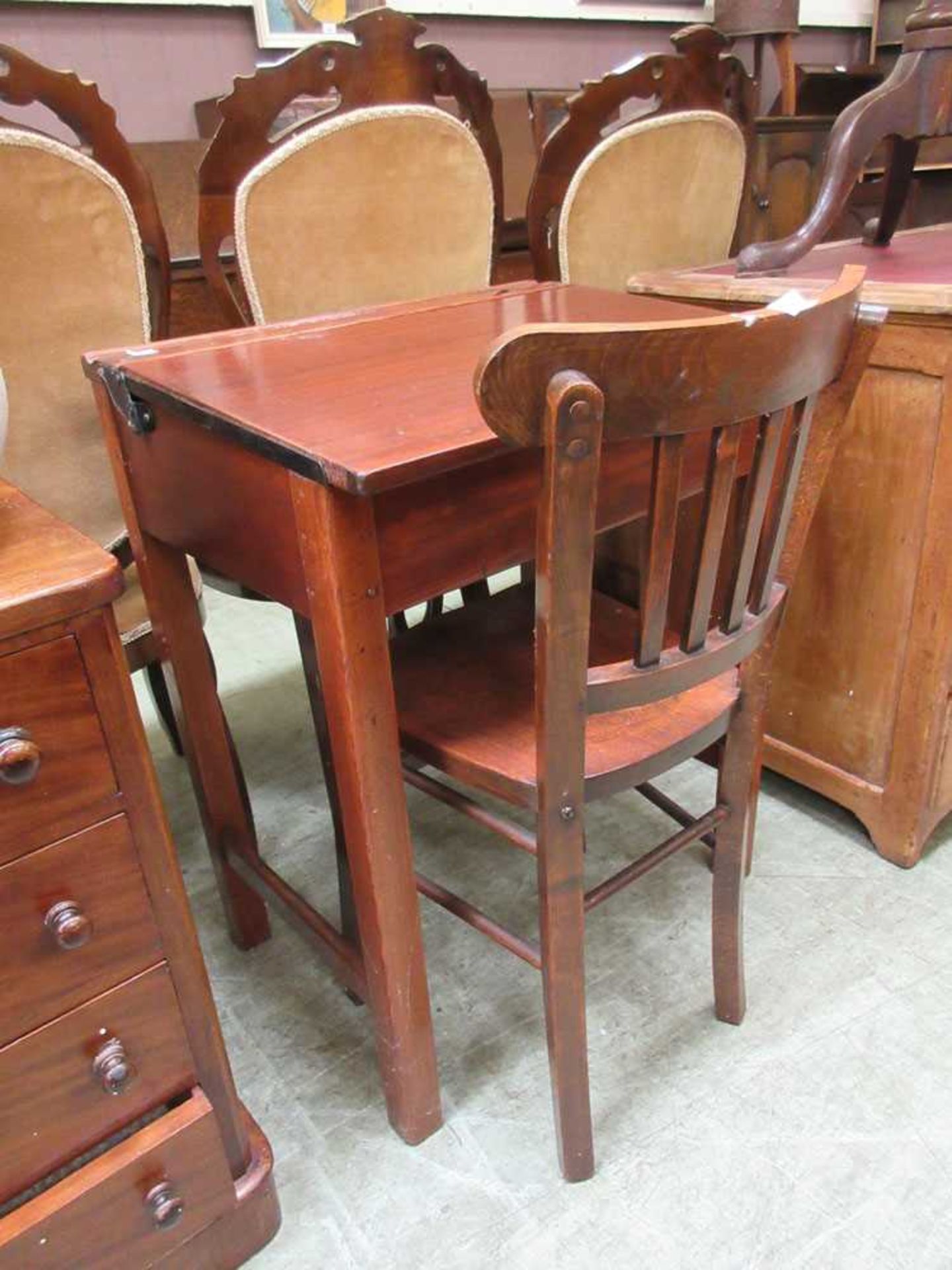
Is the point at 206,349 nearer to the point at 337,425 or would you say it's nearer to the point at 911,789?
the point at 337,425

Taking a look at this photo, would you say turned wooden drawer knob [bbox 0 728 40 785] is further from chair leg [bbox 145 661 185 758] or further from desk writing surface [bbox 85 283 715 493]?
chair leg [bbox 145 661 185 758]

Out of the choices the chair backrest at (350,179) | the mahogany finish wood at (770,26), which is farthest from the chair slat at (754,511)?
the mahogany finish wood at (770,26)

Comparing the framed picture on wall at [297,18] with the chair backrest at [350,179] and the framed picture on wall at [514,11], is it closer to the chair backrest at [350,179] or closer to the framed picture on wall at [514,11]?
the framed picture on wall at [514,11]

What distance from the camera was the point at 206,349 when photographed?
100 cm

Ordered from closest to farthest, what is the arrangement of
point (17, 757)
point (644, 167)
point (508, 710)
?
point (17, 757)
point (508, 710)
point (644, 167)

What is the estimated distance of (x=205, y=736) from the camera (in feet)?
3.73

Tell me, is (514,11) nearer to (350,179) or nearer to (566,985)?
(350,179)

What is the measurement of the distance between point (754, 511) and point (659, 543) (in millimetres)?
141

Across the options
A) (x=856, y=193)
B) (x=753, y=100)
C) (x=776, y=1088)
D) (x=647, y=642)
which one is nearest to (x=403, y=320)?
(x=647, y=642)

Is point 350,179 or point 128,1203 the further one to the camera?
point 350,179

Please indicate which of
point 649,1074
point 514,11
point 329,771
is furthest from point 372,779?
point 514,11

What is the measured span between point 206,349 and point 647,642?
58 centimetres

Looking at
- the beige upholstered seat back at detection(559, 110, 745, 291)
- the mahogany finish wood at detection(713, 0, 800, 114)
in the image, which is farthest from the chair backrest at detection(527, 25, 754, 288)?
the mahogany finish wood at detection(713, 0, 800, 114)

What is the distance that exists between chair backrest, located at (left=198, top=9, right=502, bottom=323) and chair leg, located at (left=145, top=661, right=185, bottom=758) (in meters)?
0.61
